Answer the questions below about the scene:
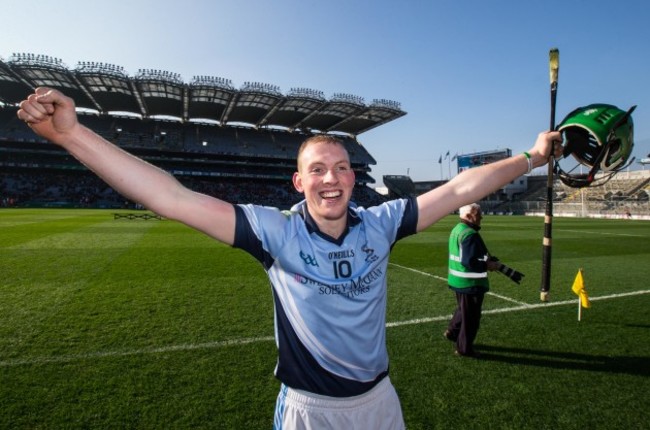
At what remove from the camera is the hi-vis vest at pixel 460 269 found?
5285mm

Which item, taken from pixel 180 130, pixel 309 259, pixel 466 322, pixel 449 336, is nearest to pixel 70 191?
pixel 180 130

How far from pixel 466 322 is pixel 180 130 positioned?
69838mm

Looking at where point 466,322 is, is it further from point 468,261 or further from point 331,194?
point 331,194

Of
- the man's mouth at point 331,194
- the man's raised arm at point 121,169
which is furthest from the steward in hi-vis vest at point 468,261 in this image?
the man's raised arm at point 121,169

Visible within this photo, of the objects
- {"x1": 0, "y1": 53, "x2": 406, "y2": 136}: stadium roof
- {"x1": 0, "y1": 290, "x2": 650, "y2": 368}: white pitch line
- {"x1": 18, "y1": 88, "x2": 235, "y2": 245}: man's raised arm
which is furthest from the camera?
{"x1": 0, "y1": 53, "x2": 406, "y2": 136}: stadium roof

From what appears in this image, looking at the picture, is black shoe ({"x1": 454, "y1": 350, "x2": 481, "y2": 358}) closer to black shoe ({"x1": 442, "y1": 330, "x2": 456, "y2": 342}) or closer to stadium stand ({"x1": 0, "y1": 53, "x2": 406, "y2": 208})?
black shoe ({"x1": 442, "y1": 330, "x2": 456, "y2": 342})

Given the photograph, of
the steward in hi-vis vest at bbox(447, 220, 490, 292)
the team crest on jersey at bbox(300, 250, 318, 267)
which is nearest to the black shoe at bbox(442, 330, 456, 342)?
the steward in hi-vis vest at bbox(447, 220, 490, 292)

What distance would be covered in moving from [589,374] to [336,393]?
166 inches

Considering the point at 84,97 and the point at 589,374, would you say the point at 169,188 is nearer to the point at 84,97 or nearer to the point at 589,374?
the point at 589,374

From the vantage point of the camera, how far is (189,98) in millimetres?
52156

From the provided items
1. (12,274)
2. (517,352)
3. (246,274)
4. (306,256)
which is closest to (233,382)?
(306,256)

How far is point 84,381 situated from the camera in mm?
4148

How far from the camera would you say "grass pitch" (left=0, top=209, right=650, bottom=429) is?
3674 mm

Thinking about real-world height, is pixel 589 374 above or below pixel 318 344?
below
